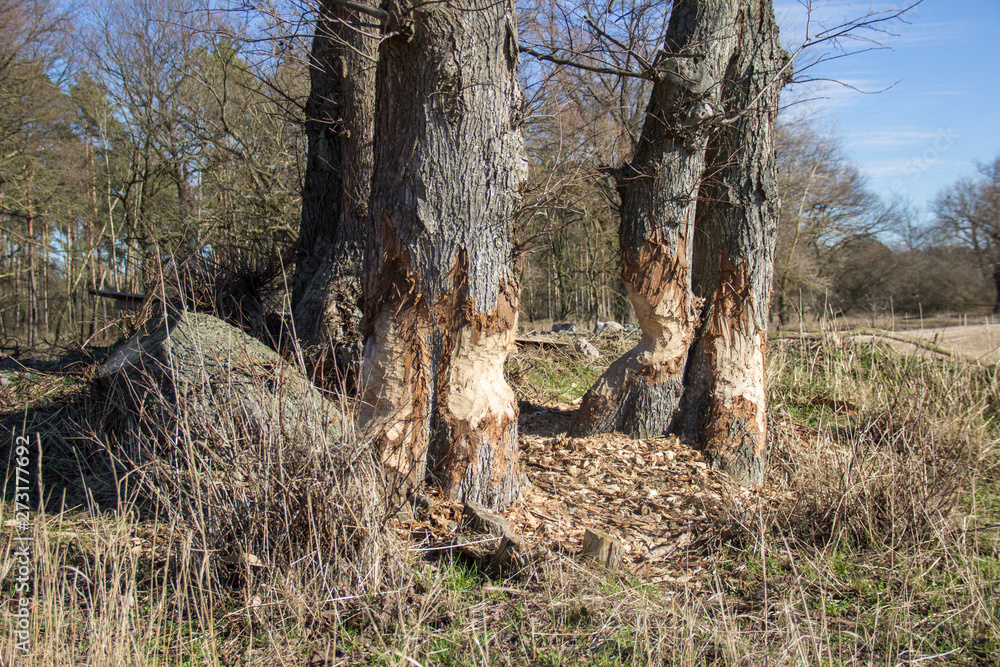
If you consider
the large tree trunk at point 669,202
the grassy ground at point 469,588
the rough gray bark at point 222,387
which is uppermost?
the large tree trunk at point 669,202

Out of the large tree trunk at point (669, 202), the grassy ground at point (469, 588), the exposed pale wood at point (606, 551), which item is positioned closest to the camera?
the grassy ground at point (469, 588)

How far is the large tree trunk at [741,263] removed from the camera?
450 cm

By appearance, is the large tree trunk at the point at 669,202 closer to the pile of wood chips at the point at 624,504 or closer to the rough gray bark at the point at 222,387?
the pile of wood chips at the point at 624,504

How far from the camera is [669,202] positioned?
173 inches

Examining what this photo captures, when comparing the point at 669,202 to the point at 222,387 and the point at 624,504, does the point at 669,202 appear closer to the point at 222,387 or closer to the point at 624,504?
the point at 624,504

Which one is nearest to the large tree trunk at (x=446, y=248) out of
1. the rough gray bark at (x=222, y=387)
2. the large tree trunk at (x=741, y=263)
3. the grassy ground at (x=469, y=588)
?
the rough gray bark at (x=222, y=387)

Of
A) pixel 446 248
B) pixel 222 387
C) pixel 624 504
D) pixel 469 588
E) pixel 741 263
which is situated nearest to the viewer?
pixel 222 387

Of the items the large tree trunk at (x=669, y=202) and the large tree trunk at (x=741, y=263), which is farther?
the large tree trunk at (x=741, y=263)

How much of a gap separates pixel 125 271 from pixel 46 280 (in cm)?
392

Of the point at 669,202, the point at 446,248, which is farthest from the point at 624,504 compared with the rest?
the point at 669,202

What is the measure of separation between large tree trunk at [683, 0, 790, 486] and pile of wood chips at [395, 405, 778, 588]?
0.33 metres

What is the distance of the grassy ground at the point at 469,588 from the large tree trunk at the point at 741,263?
1.06 meters

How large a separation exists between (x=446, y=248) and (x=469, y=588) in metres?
1.75

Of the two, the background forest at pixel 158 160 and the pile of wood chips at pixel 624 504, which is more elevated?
the background forest at pixel 158 160
